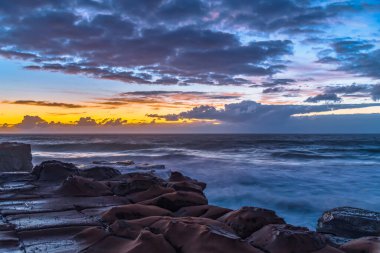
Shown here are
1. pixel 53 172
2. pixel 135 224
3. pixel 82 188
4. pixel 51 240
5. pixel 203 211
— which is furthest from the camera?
pixel 53 172

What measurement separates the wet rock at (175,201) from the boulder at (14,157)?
7.98 metres

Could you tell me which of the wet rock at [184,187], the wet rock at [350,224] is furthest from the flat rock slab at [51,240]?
the wet rock at [350,224]

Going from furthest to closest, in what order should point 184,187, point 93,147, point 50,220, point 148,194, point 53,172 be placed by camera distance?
point 93,147 < point 53,172 < point 184,187 < point 148,194 < point 50,220

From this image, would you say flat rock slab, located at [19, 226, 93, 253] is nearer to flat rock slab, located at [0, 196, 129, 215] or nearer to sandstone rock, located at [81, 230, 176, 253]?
sandstone rock, located at [81, 230, 176, 253]

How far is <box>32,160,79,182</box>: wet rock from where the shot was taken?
301 inches

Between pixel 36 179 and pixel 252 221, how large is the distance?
540 cm

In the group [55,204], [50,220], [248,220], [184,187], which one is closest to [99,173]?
[184,187]

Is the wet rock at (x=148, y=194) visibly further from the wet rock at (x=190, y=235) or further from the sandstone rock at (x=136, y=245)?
the sandstone rock at (x=136, y=245)

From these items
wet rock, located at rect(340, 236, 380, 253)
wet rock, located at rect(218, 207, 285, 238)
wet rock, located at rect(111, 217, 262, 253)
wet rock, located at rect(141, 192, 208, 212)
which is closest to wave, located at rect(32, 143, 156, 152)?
wet rock, located at rect(141, 192, 208, 212)

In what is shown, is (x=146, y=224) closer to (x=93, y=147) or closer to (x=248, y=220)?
(x=248, y=220)

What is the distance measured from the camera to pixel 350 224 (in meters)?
5.45

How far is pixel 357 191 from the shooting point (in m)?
13.3

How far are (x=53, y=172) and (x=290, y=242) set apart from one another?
6.03m

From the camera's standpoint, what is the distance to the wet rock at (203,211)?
186 inches
